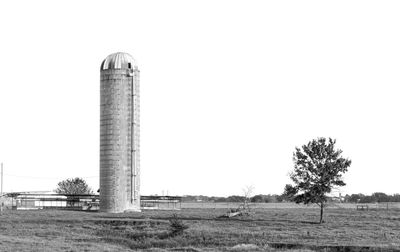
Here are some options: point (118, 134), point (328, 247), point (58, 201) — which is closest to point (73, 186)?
point (58, 201)

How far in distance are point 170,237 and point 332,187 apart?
24565 mm

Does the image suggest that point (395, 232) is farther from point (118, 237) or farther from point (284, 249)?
point (118, 237)

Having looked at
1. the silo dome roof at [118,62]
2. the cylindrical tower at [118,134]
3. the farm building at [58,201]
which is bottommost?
the farm building at [58,201]

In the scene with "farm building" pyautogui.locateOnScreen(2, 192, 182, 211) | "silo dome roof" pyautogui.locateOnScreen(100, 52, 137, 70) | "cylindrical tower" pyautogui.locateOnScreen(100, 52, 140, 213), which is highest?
"silo dome roof" pyautogui.locateOnScreen(100, 52, 137, 70)

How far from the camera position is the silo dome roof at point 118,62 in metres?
86.4

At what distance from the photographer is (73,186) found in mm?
144125

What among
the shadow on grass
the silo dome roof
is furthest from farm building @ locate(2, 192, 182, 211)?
the shadow on grass

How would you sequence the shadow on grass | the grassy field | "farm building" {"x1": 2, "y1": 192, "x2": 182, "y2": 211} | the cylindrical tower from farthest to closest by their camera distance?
1. "farm building" {"x1": 2, "y1": 192, "x2": 182, "y2": 211}
2. the cylindrical tower
3. the grassy field
4. the shadow on grass

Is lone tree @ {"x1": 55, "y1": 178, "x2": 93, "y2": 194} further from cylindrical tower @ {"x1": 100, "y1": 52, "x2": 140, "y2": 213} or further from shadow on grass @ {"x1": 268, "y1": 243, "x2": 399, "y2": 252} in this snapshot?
shadow on grass @ {"x1": 268, "y1": 243, "x2": 399, "y2": 252}

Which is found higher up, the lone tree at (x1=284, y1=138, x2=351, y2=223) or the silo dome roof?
the silo dome roof

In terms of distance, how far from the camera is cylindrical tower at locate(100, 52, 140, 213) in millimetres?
85000

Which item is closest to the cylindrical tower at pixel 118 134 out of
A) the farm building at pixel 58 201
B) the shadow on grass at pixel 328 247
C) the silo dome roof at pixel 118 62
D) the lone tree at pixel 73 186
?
the silo dome roof at pixel 118 62

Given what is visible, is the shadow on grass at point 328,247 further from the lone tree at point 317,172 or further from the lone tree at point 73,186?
the lone tree at point 73,186

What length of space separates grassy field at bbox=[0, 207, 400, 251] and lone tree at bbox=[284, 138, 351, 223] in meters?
4.15
